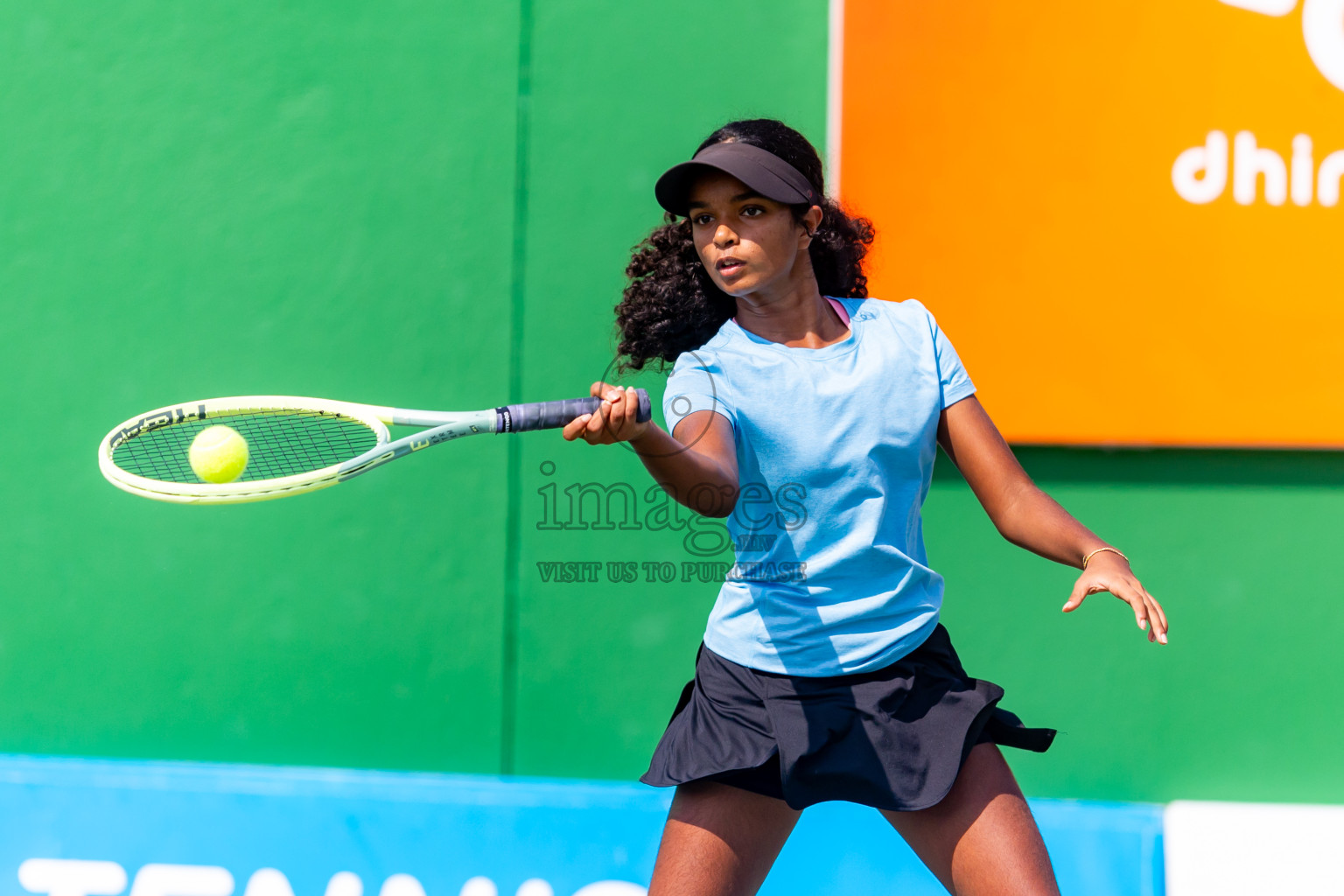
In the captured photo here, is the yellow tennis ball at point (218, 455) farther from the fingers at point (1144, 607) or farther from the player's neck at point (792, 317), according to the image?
the fingers at point (1144, 607)

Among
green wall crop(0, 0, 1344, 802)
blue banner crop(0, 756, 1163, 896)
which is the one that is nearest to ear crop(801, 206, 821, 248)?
green wall crop(0, 0, 1344, 802)

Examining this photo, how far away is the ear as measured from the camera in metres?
1.81

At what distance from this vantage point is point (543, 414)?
1.65m

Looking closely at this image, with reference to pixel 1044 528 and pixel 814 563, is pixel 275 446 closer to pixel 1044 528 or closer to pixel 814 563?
pixel 814 563

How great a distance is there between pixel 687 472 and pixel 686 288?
20.0 inches

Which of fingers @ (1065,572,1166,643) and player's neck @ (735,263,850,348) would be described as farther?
player's neck @ (735,263,850,348)

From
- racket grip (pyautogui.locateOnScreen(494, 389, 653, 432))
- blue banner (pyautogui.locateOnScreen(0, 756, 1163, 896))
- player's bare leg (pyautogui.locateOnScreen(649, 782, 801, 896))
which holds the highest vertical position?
racket grip (pyautogui.locateOnScreen(494, 389, 653, 432))

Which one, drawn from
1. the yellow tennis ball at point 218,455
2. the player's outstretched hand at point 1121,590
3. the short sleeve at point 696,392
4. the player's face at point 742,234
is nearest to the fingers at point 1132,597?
the player's outstretched hand at point 1121,590

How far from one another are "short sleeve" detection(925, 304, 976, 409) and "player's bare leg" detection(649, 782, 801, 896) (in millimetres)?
737

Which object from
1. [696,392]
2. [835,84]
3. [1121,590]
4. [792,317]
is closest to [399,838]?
[696,392]

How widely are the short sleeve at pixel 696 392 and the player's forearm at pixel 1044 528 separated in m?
0.49

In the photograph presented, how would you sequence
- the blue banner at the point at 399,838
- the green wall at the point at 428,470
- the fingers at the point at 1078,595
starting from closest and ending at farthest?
1. the fingers at the point at 1078,595
2. the blue banner at the point at 399,838
3. the green wall at the point at 428,470

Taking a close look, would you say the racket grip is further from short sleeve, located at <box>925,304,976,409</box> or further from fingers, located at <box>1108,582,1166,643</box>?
fingers, located at <box>1108,582,1166,643</box>

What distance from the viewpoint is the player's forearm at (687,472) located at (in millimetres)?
1562
